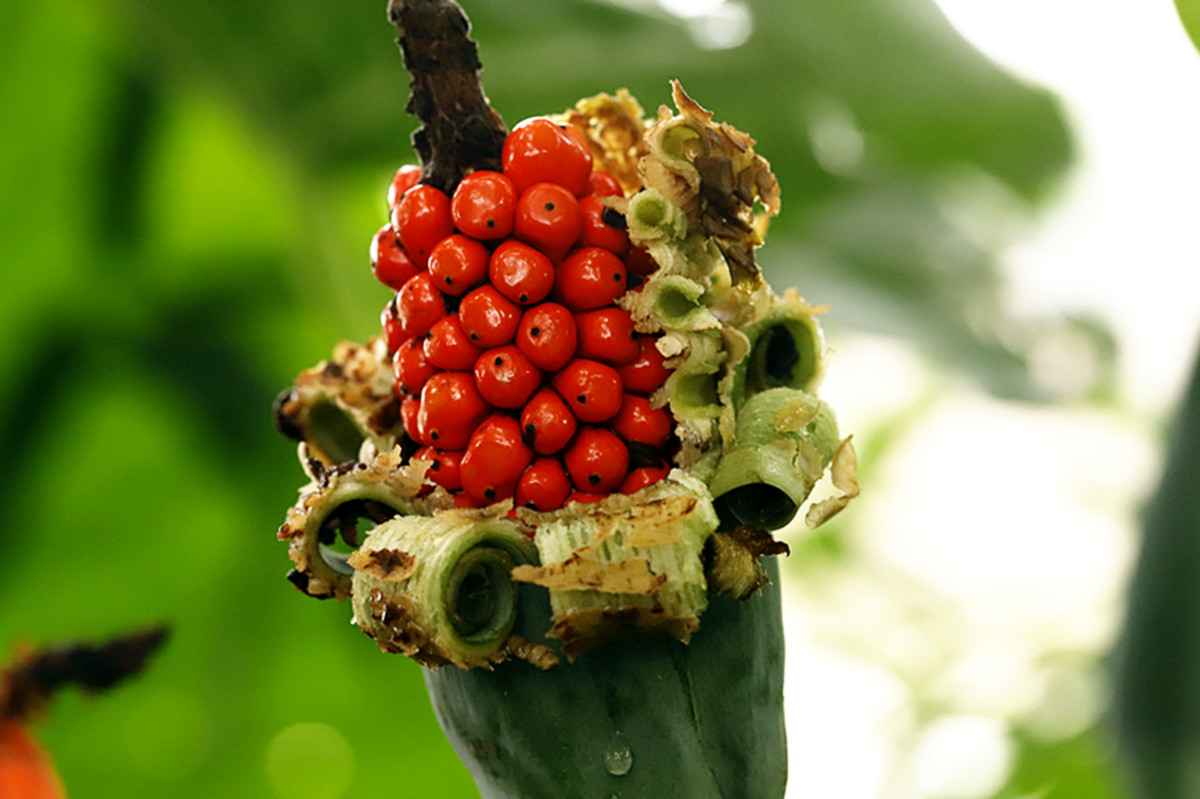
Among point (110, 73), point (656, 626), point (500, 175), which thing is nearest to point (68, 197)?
point (110, 73)

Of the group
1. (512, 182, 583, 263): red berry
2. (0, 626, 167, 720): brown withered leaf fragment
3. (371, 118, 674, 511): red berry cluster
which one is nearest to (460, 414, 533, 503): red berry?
(371, 118, 674, 511): red berry cluster

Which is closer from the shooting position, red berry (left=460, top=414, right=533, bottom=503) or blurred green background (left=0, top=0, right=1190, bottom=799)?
red berry (left=460, top=414, right=533, bottom=503)

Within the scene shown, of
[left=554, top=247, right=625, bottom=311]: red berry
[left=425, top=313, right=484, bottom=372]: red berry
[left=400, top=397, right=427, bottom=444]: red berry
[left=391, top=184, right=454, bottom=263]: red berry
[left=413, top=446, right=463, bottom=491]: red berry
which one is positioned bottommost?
[left=413, top=446, right=463, bottom=491]: red berry

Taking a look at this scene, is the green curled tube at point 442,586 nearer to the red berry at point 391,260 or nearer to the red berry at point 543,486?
the red berry at point 543,486

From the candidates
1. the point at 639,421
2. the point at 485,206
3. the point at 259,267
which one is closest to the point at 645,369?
the point at 639,421

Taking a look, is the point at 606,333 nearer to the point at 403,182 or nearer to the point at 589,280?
the point at 589,280

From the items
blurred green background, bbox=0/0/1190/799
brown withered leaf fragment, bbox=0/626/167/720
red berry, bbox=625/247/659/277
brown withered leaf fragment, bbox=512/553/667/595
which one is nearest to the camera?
brown withered leaf fragment, bbox=512/553/667/595

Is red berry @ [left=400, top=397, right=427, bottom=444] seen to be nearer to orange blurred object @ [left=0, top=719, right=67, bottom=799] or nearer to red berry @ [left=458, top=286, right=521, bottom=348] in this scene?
red berry @ [left=458, top=286, right=521, bottom=348]
